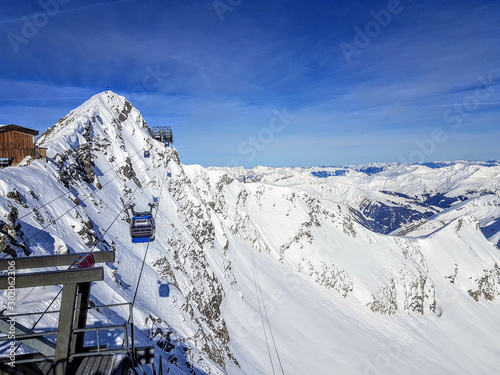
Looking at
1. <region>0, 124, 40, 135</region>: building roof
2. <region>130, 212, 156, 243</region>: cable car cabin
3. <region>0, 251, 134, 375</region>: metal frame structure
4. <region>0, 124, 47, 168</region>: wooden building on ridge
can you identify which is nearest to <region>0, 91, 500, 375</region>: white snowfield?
<region>0, 124, 47, 168</region>: wooden building on ridge

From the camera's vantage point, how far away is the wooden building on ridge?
29.5 m

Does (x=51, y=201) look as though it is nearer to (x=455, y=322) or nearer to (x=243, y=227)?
(x=243, y=227)

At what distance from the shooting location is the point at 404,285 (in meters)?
108

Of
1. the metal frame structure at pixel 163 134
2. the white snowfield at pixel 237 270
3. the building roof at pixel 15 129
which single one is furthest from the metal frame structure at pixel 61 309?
the metal frame structure at pixel 163 134

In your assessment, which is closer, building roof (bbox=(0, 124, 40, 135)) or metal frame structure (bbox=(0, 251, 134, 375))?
metal frame structure (bbox=(0, 251, 134, 375))

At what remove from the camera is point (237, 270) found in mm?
72875

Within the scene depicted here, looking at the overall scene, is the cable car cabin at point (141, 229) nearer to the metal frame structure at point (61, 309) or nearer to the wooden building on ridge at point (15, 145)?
the wooden building on ridge at point (15, 145)

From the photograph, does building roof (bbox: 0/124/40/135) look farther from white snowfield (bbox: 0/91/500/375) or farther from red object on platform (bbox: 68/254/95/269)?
red object on platform (bbox: 68/254/95/269)

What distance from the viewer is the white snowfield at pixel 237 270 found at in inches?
1076

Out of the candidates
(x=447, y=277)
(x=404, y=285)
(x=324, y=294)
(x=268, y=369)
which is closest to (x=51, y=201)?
(x=268, y=369)

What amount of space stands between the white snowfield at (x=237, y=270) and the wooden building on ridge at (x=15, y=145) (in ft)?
6.79

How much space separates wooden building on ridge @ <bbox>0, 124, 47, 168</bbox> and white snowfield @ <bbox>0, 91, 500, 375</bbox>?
2069 mm

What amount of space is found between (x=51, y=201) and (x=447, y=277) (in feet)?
585

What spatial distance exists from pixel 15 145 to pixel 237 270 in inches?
2181
